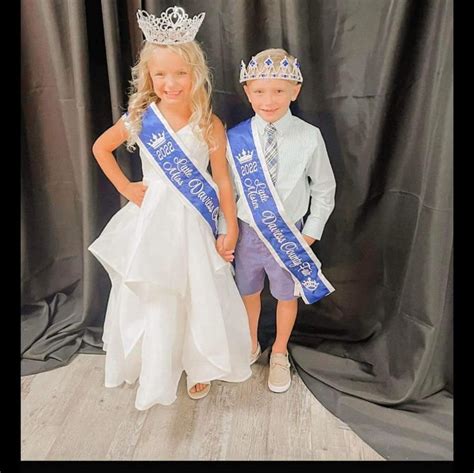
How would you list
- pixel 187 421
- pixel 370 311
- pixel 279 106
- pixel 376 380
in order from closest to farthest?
→ pixel 279 106 → pixel 187 421 → pixel 376 380 → pixel 370 311

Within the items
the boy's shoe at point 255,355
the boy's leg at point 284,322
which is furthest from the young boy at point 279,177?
the boy's shoe at point 255,355

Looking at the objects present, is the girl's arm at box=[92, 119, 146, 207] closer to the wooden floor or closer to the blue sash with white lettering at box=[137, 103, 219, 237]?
the blue sash with white lettering at box=[137, 103, 219, 237]

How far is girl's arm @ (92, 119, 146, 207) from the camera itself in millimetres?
1612

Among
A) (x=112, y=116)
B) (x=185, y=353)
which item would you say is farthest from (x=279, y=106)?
(x=185, y=353)

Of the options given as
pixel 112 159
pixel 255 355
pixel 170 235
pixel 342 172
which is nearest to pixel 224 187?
pixel 170 235

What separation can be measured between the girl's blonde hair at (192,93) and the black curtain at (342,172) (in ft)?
0.73

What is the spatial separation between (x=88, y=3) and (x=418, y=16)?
963 millimetres

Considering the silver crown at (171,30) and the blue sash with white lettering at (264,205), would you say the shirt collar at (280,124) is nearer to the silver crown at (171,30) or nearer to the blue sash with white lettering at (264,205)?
the blue sash with white lettering at (264,205)

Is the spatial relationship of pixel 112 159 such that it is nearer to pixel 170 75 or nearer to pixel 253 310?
pixel 170 75

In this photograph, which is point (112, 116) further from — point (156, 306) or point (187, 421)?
point (187, 421)

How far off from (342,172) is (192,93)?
58 cm

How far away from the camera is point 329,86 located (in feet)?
5.88

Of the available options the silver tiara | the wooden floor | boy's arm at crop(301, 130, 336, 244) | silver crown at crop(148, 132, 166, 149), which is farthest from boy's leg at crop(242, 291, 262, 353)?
the silver tiara

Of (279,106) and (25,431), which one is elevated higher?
(279,106)
